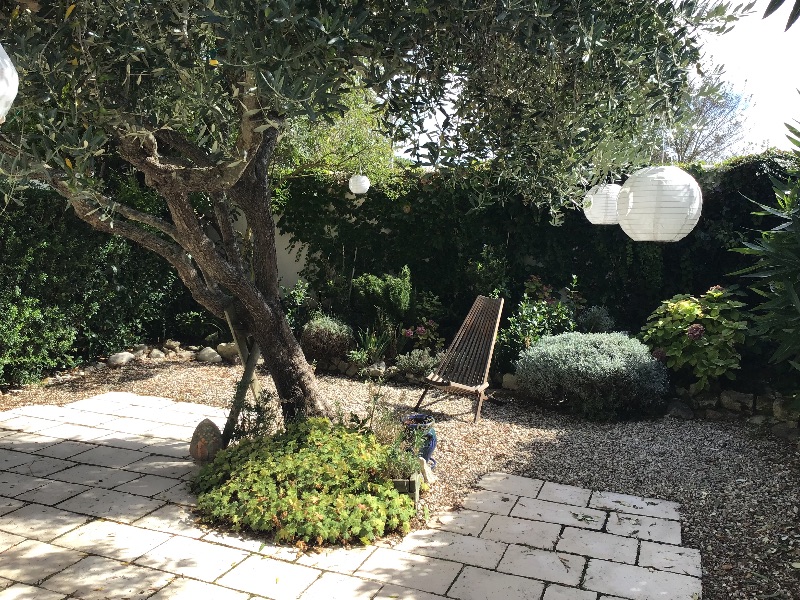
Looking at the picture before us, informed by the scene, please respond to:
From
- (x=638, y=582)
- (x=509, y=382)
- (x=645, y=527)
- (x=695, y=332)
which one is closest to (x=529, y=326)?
(x=509, y=382)

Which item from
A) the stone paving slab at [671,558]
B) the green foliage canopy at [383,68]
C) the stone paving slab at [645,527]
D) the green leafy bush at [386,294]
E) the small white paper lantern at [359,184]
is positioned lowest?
the stone paving slab at [671,558]

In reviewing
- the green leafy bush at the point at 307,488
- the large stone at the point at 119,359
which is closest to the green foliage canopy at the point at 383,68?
the green leafy bush at the point at 307,488

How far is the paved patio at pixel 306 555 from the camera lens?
3.13 m

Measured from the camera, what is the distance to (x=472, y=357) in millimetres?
6637

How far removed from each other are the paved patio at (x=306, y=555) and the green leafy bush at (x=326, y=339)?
10.0 ft

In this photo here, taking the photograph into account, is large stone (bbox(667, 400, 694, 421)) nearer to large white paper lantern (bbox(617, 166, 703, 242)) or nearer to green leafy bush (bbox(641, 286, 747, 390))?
green leafy bush (bbox(641, 286, 747, 390))

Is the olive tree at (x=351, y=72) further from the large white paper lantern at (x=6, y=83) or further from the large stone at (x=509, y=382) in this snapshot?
the large stone at (x=509, y=382)

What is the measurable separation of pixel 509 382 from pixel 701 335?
76.9 inches

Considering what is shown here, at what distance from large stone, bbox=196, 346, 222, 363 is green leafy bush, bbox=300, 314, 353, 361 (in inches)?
44.1

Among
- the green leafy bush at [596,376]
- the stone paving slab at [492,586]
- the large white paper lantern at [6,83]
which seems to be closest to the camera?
the large white paper lantern at [6,83]

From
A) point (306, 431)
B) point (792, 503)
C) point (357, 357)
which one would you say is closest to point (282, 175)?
point (357, 357)

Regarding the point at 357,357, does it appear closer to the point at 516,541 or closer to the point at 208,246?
the point at 208,246

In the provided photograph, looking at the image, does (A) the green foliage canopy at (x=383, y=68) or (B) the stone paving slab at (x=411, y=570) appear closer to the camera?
(A) the green foliage canopy at (x=383, y=68)

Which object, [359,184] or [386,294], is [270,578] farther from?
[359,184]
